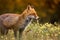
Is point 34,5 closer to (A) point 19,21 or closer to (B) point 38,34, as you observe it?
(A) point 19,21

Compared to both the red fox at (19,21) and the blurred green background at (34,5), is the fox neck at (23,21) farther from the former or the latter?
the blurred green background at (34,5)

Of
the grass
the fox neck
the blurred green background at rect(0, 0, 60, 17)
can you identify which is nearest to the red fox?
the fox neck

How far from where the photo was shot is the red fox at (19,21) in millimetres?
13539

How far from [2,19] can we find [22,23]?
0.88 metres

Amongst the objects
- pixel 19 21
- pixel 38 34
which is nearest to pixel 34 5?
pixel 19 21

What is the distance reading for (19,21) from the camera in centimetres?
1366

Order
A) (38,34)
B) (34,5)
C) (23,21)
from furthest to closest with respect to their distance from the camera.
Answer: (34,5) < (23,21) < (38,34)

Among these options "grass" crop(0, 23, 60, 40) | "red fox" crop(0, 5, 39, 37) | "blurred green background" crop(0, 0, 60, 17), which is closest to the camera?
"grass" crop(0, 23, 60, 40)

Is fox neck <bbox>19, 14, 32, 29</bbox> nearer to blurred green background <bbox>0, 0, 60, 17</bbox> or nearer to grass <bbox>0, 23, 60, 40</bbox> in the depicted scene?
grass <bbox>0, 23, 60, 40</bbox>

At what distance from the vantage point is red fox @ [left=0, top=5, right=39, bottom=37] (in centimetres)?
1354

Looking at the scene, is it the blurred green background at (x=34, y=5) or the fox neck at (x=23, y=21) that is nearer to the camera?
the fox neck at (x=23, y=21)

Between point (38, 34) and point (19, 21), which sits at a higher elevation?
point (19, 21)

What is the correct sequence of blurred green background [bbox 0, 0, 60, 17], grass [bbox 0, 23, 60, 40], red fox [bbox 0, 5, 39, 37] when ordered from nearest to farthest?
1. grass [bbox 0, 23, 60, 40]
2. red fox [bbox 0, 5, 39, 37]
3. blurred green background [bbox 0, 0, 60, 17]

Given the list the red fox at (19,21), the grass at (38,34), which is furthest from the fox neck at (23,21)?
the grass at (38,34)
